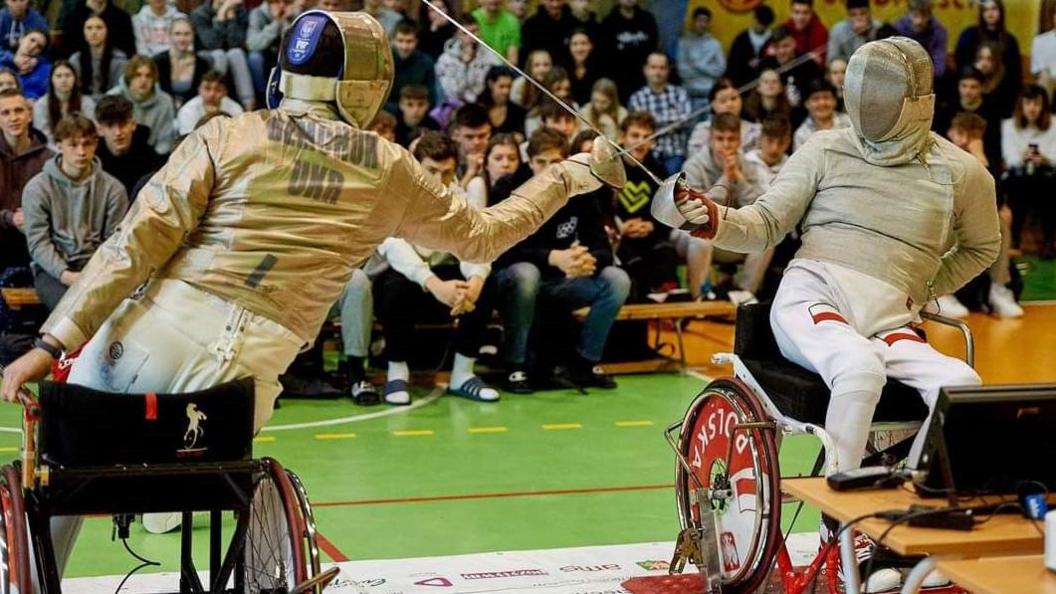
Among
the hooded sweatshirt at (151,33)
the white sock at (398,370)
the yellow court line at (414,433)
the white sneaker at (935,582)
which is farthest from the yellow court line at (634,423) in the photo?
the hooded sweatshirt at (151,33)

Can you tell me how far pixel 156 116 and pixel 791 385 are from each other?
443 cm

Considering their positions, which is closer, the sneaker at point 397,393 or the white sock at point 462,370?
the sneaker at point 397,393

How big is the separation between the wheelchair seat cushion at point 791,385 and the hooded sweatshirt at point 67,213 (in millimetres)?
3093

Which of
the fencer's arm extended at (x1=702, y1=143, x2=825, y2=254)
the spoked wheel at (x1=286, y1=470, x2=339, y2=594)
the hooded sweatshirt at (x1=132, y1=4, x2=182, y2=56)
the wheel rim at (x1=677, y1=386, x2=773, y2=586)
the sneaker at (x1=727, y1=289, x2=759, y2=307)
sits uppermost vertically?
the hooded sweatshirt at (x1=132, y1=4, x2=182, y2=56)

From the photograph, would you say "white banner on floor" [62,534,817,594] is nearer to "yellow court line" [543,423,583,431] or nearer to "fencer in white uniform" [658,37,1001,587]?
"fencer in white uniform" [658,37,1001,587]

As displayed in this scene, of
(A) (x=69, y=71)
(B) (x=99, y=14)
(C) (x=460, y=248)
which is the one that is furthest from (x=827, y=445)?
(B) (x=99, y=14)

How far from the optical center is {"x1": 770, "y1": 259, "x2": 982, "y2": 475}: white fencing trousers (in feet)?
11.5

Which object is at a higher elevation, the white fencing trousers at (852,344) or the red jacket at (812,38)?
the red jacket at (812,38)

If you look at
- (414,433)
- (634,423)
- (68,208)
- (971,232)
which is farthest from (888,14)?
(971,232)

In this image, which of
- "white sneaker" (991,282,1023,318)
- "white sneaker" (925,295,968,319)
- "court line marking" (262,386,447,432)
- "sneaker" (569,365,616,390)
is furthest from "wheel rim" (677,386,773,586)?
"white sneaker" (991,282,1023,318)

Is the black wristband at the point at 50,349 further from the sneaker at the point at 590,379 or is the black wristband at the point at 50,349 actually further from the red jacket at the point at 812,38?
the red jacket at the point at 812,38

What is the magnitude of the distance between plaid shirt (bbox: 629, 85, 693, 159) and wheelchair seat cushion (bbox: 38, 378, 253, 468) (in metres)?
6.02

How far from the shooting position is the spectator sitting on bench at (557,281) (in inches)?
245

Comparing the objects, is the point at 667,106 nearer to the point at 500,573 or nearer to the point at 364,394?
the point at 364,394
